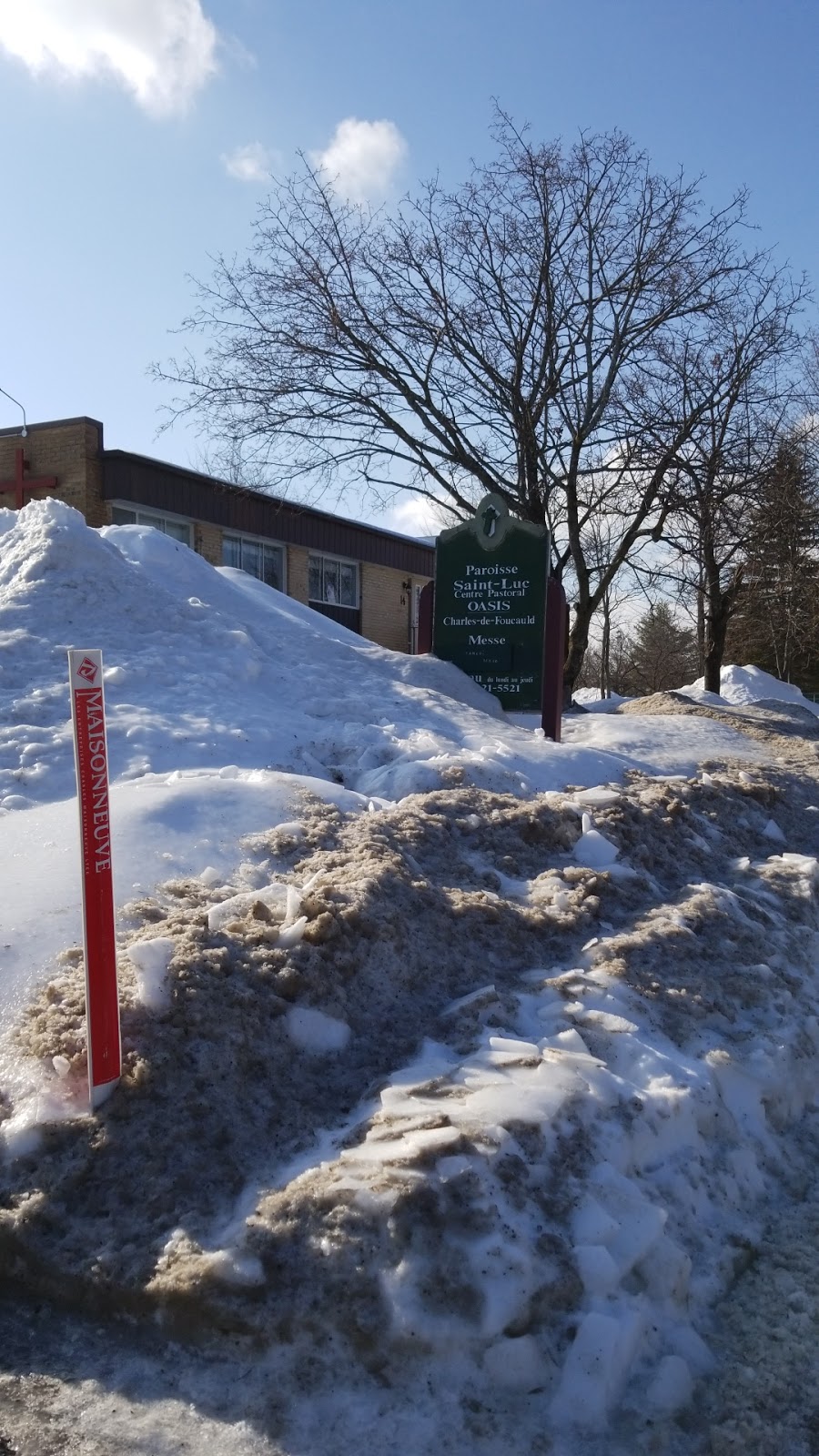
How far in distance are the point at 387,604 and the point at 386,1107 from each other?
2614cm

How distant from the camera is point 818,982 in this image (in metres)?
5.01

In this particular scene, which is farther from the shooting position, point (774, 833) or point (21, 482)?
point (21, 482)

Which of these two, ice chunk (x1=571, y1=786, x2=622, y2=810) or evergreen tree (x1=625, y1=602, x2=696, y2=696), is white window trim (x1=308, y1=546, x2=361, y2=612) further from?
ice chunk (x1=571, y1=786, x2=622, y2=810)

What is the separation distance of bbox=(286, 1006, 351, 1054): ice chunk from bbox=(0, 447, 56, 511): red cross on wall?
18082 millimetres

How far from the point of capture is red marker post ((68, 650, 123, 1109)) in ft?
10.2

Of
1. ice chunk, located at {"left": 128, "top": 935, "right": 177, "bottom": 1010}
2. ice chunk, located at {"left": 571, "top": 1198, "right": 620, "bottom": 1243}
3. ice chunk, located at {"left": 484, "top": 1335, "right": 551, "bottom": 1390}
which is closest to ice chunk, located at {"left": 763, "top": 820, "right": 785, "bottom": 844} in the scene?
ice chunk, located at {"left": 571, "top": 1198, "right": 620, "bottom": 1243}

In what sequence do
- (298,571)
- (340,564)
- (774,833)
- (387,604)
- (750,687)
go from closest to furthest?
(774,833) → (750,687) → (298,571) → (340,564) → (387,604)

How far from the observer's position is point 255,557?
953 inches

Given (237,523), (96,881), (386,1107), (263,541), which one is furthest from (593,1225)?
(263,541)

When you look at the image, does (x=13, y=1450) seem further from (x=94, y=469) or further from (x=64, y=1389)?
(x=94, y=469)

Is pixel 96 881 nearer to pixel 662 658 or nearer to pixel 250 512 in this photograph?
pixel 250 512

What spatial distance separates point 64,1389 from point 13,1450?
186mm

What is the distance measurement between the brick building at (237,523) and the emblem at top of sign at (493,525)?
8.85 metres

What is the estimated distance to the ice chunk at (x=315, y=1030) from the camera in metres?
3.60
